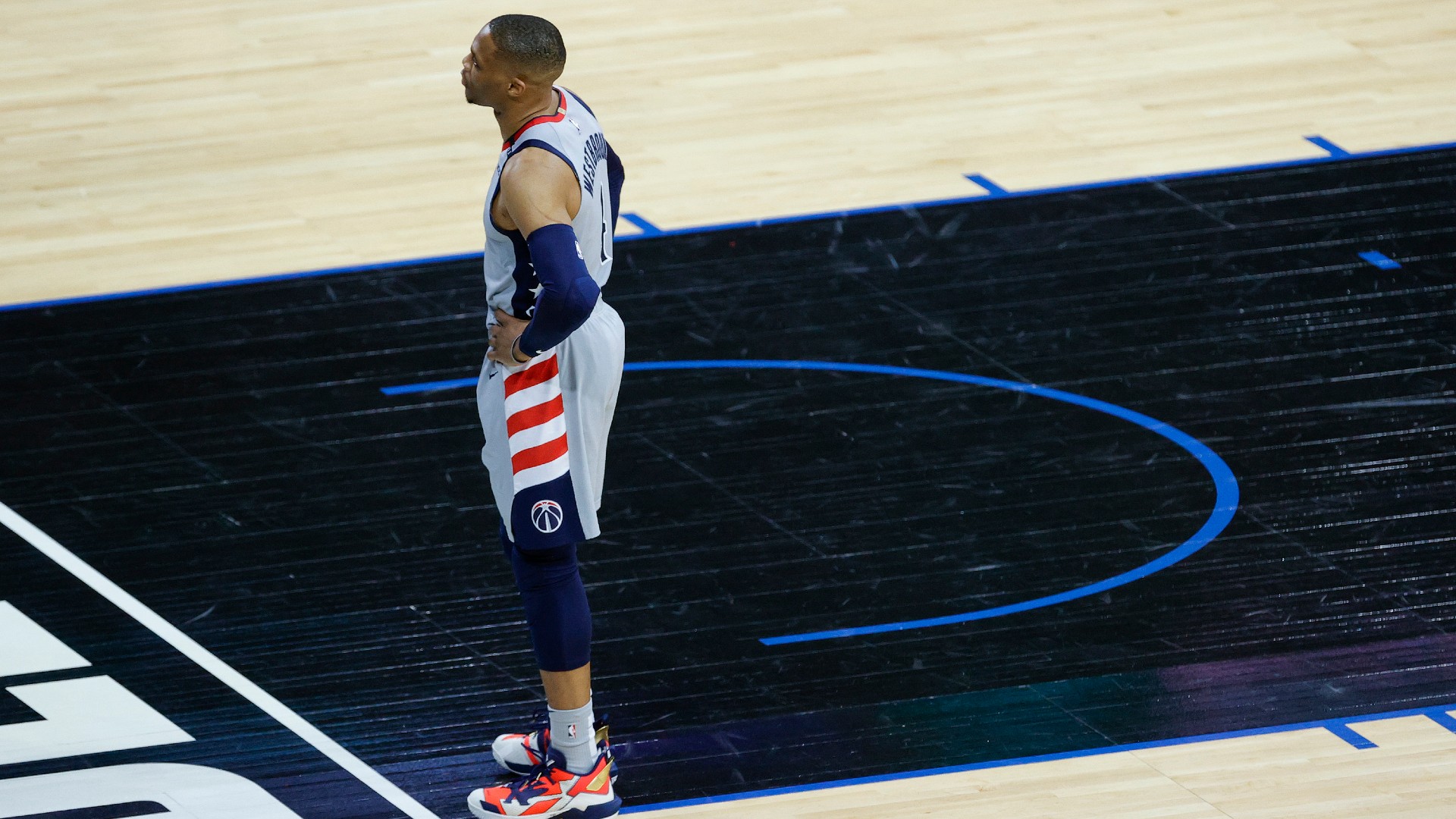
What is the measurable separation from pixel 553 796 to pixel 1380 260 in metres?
3.84

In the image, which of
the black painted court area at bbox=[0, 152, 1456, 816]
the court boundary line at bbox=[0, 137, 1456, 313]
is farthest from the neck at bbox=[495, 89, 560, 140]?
the court boundary line at bbox=[0, 137, 1456, 313]

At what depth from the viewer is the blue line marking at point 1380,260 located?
268 inches

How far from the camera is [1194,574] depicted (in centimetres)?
522

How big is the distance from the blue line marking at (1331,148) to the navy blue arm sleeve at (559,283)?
454 cm

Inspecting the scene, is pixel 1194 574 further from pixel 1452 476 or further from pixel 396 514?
pixel 396 514

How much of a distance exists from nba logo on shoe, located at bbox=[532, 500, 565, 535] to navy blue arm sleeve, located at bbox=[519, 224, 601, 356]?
0.40 m

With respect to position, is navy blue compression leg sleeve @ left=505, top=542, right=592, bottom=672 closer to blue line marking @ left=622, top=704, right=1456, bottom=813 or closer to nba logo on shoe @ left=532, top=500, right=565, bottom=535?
nba logo on shoe @ left=532, top=500, right=565, bottom=535

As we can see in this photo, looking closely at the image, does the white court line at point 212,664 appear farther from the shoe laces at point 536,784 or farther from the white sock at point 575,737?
the white sock at point 575,737

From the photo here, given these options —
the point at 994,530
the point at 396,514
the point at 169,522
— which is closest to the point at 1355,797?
the point at 994,530

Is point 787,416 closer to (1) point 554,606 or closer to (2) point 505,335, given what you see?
(1) point 554,606

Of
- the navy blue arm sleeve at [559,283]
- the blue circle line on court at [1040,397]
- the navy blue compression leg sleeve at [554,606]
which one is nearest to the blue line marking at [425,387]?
the blue circle line on court at [1040,397]

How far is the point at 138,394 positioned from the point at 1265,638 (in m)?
3.37

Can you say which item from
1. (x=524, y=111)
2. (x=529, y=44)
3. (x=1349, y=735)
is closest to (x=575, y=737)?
(x=524, y=111)

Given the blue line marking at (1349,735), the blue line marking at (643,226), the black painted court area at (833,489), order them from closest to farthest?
1. the blue line marking at (1349,735)
2. the black painted court area at (833,489)
3. the blue line marking at (643,226)
